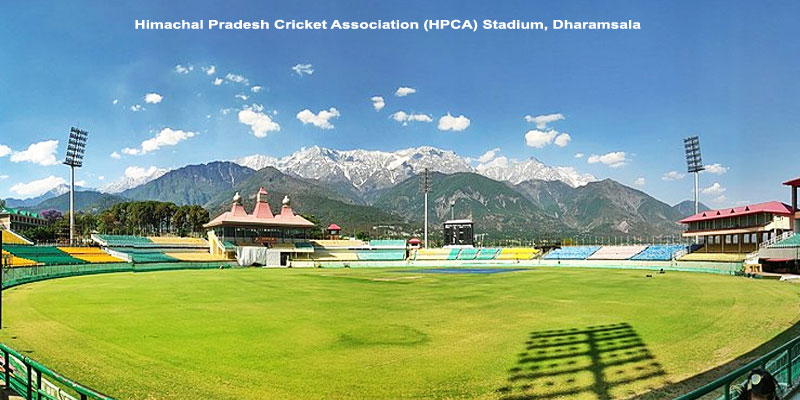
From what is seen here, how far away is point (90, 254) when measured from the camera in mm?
58406

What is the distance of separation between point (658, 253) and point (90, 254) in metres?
68.1

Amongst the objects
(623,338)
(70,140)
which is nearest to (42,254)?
(70,140)

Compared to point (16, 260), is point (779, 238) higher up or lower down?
higher up

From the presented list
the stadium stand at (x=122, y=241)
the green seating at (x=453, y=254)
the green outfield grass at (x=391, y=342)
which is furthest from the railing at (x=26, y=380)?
the green seating at (x=453, y=254)

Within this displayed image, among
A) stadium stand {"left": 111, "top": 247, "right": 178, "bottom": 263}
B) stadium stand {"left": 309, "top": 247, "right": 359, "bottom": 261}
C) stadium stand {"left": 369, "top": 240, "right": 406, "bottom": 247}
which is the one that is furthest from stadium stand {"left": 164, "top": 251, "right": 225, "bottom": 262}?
stadium stand {"left": 369, "top": 240, "right": 406, "bottom": 247}

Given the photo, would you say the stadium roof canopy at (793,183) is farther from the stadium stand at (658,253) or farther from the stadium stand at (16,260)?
the stadium stand at (16,260)

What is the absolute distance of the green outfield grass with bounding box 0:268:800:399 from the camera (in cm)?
962

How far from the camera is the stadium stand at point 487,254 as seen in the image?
75.1 meters

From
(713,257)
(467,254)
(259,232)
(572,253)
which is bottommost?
(467,254)

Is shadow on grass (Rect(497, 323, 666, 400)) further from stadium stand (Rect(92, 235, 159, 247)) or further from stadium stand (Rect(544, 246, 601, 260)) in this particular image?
stadium stand (Rect(92, 235, 159, 247))

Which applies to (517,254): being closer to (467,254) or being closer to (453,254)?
(467,254)

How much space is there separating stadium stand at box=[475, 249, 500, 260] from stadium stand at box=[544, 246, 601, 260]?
7878 millimetres

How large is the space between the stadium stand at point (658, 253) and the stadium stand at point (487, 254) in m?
19.8

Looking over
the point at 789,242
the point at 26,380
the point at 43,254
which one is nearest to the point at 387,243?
the point at 43,254
